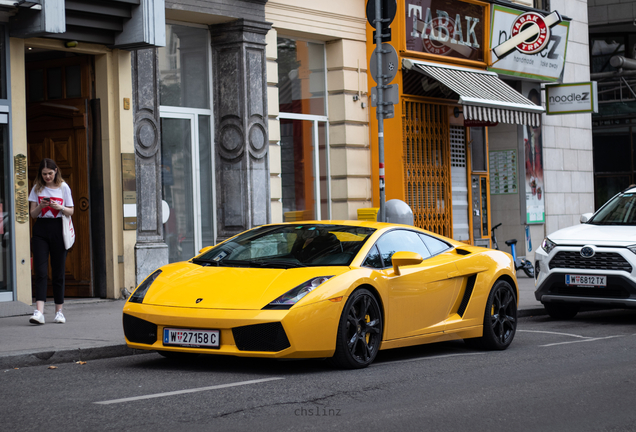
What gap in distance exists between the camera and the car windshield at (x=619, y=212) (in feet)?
41.1

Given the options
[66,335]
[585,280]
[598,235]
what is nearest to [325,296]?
[66,335]

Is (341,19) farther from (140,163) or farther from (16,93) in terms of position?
(16,93)

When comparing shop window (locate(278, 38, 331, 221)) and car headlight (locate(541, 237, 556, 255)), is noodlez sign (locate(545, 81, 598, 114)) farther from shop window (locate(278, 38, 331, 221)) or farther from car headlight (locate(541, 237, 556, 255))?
car headlight (locate(541, 237, 556, 255))

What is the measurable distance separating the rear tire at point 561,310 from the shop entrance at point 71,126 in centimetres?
656

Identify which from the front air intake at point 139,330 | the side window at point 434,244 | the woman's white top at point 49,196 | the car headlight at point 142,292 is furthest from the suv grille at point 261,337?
the woman's white top at point 49,196

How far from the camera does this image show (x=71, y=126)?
13578 mm

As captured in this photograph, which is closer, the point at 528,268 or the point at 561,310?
the point at 561,310

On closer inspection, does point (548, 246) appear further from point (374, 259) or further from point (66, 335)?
point (66, 335)

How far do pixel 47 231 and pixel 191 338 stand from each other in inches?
155

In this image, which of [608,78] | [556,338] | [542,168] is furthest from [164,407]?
[608,78]

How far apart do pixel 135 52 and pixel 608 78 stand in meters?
23.3

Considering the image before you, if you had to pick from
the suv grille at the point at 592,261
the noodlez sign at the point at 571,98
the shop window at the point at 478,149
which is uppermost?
the noodlez sign at the point at 571,98

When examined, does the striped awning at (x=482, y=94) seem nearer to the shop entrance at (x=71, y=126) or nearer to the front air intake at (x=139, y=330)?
the shop entrance at (x=71, y=126)

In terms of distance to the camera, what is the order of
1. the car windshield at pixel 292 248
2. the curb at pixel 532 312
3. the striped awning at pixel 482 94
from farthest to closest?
1. the striped awning at pixel 482 94
2. the curb at pixel 532 312
3. the car windshield at pixel 292 248
